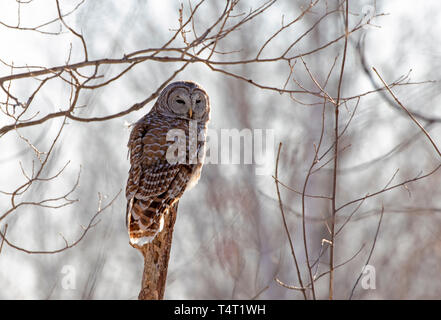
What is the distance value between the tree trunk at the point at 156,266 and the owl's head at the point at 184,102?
155 cm

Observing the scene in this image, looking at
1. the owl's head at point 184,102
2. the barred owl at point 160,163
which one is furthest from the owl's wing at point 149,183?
the owl's head at point 184,102

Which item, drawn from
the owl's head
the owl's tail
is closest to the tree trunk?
the owl's tail

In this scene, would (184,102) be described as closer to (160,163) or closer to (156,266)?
(160,163)

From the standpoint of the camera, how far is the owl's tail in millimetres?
4762

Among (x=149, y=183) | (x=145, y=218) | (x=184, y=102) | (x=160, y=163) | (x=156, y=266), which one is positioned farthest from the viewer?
(x=184, y=102)

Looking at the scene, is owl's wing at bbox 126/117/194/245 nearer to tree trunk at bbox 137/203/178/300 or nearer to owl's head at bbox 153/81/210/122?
tree trunk at bbox 137/203/178/300

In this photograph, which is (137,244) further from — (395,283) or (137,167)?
(395,283)

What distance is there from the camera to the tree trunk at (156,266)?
4.44 meters

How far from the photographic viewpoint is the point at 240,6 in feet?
38.6

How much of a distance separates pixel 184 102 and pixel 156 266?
6.93ft

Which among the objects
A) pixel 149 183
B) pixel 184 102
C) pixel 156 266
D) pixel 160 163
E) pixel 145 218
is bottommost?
pixel 156 266

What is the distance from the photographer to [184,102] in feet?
20.1

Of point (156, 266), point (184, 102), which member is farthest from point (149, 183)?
point (184, 102)
